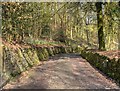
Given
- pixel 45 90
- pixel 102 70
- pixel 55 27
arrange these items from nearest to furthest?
pixel 45 90 < pixel 102 70 < pixel 55 27

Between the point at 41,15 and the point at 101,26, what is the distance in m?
10.2

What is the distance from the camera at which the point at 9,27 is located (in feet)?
67.1

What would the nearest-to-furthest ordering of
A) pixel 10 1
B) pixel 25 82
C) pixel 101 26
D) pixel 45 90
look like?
pixel 45 90 < pixel 25 82 < pixel 10 1 < pixel 101 26

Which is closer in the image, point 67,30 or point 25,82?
point 25,82

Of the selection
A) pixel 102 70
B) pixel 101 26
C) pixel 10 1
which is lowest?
pixel 102 70

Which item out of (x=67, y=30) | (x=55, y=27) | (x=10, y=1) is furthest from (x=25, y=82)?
(x=67, y=30)

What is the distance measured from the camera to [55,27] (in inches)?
2522

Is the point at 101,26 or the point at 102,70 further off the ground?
the point at 101,26

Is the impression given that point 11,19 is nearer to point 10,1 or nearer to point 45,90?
point 10,1

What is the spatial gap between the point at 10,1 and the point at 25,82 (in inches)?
321

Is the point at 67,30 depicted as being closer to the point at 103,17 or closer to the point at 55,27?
the point at 55,27

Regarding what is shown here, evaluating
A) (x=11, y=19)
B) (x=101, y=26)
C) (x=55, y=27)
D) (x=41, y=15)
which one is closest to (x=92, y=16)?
(x=101, y=26)

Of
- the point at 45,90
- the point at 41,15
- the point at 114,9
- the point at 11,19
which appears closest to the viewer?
the point at 45,90

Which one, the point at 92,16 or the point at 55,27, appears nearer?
the point at 92,16
